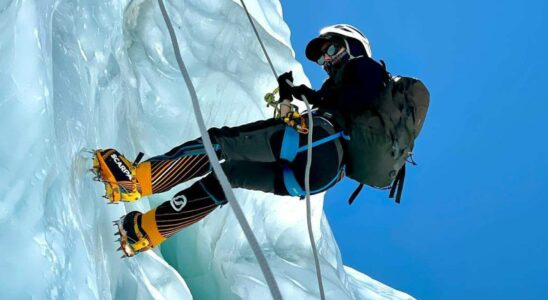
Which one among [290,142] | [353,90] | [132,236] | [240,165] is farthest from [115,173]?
[353,90]

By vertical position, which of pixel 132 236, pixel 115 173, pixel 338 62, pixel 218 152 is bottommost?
pixel 132 236

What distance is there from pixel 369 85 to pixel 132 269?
51.4 inches

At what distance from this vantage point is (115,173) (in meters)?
2.10

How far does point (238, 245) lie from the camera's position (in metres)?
4.24

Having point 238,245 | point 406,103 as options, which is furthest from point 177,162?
point 238,245

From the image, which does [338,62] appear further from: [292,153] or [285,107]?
[292,153]

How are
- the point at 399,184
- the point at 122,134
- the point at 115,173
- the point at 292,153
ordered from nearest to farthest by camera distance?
the point at 115,173 → the point at 292,153 → the point at 399,184 → the point at 122,134

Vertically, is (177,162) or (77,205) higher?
(177,162)

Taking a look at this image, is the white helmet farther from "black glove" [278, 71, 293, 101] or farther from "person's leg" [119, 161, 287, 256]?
"person's leg" [119, 161, 287, 256]

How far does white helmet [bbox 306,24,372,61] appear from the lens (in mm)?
2311

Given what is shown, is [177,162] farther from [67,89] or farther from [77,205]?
[67,89]

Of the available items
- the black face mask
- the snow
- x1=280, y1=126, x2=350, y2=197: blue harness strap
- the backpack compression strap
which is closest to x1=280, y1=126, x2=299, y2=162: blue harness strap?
x1=280, y1=126, x2=350, y2=197: blue harness strap

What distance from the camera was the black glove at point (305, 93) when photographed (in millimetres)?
2211

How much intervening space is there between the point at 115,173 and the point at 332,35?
3.17 ft
